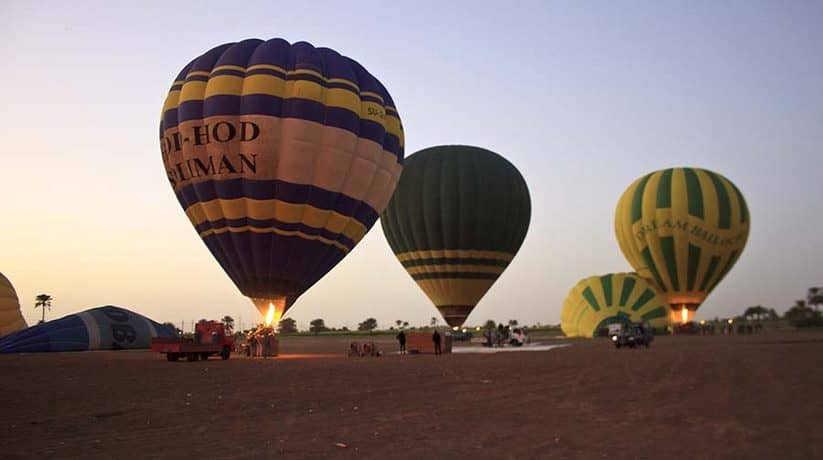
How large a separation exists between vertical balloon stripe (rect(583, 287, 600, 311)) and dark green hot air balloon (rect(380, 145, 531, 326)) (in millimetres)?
14699

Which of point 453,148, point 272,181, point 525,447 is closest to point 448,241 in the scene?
point 453,148

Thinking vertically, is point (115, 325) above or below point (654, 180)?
below

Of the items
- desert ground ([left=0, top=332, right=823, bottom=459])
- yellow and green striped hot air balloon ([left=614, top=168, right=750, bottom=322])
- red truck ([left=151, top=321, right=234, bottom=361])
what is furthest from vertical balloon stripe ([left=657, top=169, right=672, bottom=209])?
red truck ([left=151, top=321, right=234, bottom=361])

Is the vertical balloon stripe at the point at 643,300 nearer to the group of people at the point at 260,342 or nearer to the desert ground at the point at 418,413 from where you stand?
the group of people at the point at 260,342

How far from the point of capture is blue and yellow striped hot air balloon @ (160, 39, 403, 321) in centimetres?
2464

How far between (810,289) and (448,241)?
12539 cm

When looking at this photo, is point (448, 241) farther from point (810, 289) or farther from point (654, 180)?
point (810, 289)

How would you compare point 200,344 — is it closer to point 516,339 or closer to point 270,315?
point 270,315

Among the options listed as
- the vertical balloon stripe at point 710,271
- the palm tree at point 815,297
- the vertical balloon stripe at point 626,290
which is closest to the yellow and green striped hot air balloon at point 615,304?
the vertical balloon stripe at point 626,290

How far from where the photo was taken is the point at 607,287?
54.2m

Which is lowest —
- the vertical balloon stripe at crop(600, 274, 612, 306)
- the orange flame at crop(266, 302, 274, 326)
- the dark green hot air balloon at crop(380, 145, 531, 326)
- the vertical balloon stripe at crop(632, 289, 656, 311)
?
the orange flame at crop(266, 302, 274, 326)

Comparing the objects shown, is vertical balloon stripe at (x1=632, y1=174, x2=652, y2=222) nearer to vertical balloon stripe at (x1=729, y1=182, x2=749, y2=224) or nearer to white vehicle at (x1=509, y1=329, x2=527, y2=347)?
vertical balloon stripe at (x1=729, y1=182, x2=749, y2=224)

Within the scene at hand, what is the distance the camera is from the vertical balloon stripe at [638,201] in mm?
50312

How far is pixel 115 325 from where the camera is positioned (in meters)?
36.1
